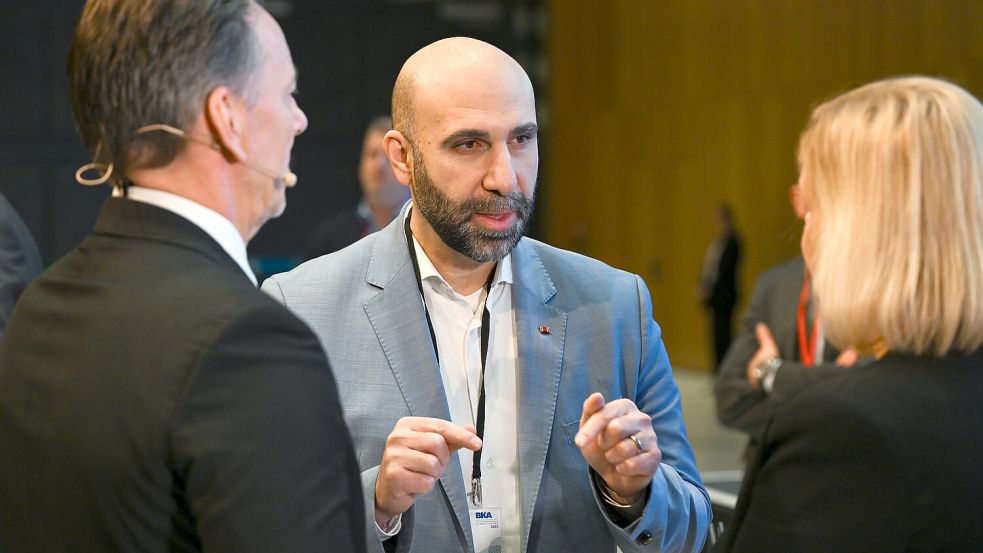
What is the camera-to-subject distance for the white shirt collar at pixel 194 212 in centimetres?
131

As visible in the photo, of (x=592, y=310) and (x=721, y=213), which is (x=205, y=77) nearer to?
(x=592, y=310)

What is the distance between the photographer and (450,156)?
2213 mm

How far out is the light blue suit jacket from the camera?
6.89 feet

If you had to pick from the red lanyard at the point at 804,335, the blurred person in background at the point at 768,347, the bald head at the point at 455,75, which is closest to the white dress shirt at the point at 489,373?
the bald head at the point at 455,75

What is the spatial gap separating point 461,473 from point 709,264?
10506 millimetres

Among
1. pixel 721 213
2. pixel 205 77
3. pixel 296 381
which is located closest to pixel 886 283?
pixel 296 381

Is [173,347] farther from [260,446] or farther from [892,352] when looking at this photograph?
[892,352]

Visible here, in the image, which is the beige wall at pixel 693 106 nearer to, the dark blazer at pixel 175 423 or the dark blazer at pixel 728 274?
the dark blazer at pixel 728 274

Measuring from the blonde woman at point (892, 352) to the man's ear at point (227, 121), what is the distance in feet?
2.62

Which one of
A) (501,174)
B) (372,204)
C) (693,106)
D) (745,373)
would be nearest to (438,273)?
(501,174)

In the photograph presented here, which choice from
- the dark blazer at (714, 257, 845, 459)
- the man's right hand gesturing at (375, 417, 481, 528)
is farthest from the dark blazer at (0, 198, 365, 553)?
the dark blazer at (714, 257, 845, 459)

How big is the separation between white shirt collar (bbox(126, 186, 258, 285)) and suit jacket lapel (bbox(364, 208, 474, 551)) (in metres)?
0.84

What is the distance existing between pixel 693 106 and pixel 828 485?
1236 centimetres

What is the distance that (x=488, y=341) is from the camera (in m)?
2.24
